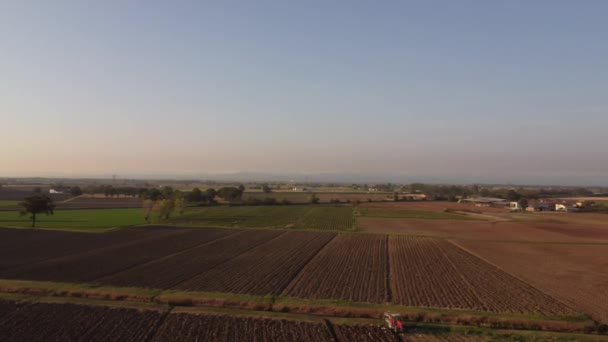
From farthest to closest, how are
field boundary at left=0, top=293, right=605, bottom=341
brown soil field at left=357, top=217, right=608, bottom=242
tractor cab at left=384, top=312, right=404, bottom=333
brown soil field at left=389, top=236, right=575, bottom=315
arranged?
1. brown soil field at left=357, top=217, right=608, bottom=242
2. brown soil field at left=389, top=236, right=575, bottom=315
3. tractor cab at left=384, top=312, right=404, bottom=333
4. field boundary at left=0, top=293, right=605, bottom=341

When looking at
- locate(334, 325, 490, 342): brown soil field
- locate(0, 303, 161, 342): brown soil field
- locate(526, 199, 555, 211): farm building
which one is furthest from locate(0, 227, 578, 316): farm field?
locate(526, 199, 555, 211): farm building

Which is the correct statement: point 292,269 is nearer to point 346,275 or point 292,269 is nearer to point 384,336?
point 346,275

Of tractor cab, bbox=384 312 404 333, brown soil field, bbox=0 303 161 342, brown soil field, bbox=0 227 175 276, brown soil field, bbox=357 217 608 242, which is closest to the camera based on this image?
brown soil field, bbox=0 303 161 342

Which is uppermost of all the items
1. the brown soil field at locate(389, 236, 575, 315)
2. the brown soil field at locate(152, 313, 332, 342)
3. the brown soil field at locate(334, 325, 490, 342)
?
the brown soil field at locate(389, 236, 575, 315)

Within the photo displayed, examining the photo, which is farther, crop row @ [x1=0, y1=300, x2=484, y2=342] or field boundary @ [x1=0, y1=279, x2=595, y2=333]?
field boundary @ [x1=0, y1=279, x2=595, y2=333]

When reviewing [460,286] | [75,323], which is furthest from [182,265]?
[460,286]

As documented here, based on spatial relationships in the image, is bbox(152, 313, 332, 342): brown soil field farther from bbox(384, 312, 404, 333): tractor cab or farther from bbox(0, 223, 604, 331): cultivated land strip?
bbox(384, 312, 404, 333): tractor cab

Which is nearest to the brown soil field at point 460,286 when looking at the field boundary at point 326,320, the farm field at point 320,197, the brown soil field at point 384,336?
the field boundary at point 326,320
